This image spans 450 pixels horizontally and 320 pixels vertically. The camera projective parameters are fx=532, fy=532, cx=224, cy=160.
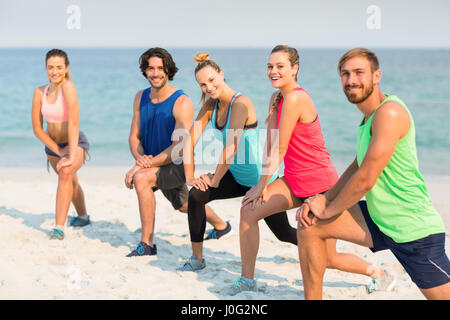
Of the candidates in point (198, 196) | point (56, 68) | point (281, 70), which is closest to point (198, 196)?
point (198, 196)

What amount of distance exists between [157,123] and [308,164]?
5.27ft

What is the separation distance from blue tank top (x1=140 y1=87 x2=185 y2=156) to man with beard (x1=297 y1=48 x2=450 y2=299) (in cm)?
200

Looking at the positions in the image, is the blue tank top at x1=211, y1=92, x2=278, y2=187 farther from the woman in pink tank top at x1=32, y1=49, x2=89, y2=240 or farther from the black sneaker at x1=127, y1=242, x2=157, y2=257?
the woman in pink tank top at x1=32, y1=49, x2=89, y2=240

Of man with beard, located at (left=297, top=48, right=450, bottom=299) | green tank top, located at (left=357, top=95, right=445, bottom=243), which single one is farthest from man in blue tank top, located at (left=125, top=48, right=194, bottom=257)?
green tank top, located at (left=357, top=95, right=445, bottom=243)

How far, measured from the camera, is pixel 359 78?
9.27 ft

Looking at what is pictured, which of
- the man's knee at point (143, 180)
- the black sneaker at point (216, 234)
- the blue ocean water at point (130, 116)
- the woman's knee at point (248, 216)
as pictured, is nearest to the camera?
the woman's knee at point (248, 216)

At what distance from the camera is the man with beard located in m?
2.70

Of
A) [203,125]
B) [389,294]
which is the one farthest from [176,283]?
[389,294]

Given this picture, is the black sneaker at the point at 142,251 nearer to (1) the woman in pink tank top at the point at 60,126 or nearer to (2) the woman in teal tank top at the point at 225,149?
(2) the woman in teal tank top at the point at 225,149

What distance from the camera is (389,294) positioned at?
3.88 metres

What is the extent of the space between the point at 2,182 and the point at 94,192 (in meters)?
1.68

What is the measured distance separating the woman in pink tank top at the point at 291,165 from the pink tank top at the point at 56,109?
7.60 ft

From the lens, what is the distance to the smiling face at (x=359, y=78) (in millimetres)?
2809

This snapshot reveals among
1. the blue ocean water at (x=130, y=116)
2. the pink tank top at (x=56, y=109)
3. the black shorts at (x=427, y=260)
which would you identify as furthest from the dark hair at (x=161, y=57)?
the blue ocean water at (x=130, y=116)
